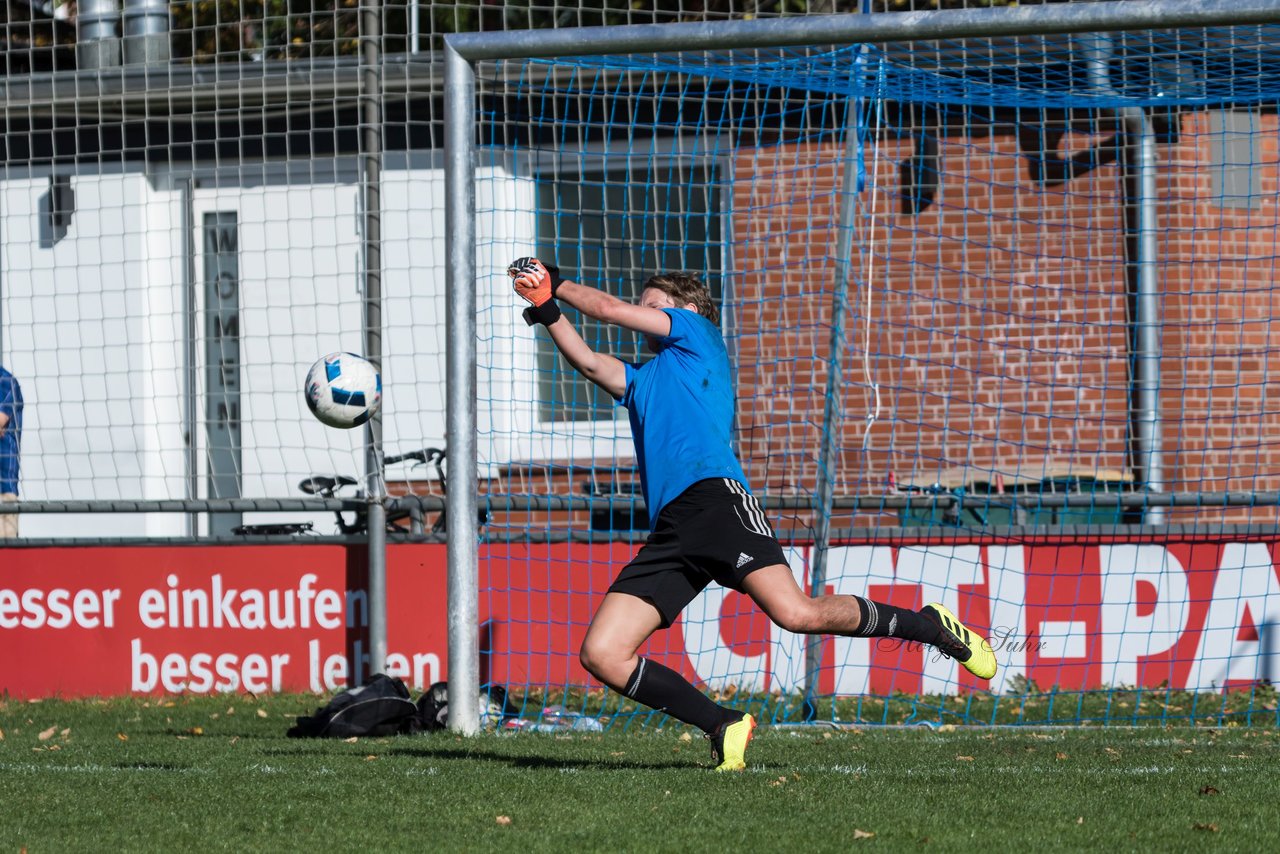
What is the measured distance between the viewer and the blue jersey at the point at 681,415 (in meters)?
5.97

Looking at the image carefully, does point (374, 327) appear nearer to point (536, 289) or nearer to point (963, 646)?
point (536, 289)

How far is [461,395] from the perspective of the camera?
7.69 meters

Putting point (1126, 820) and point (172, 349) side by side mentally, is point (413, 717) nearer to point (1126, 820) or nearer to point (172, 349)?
point (1126, 820)

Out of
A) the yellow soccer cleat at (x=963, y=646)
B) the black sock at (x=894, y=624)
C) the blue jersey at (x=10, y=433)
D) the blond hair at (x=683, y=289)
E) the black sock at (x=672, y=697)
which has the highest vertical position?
the blond hair at (x=683, y=289)

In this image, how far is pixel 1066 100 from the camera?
888 centimetres

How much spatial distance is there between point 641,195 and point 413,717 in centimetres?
456

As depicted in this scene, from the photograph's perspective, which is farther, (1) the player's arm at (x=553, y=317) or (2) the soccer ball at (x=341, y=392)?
(2) the soccer ball at (x=341, y=392)

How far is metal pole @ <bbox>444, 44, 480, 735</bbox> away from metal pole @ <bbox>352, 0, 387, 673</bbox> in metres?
1.35

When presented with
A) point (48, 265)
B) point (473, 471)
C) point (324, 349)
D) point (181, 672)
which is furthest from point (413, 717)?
point (48, 265)

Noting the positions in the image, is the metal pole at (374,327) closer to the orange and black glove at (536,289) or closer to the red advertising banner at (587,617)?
Result: the red advertising banner at (587,617)

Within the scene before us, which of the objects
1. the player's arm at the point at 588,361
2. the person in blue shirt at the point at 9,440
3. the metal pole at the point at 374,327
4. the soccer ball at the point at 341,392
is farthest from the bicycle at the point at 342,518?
the player's arm at the point at 588,361

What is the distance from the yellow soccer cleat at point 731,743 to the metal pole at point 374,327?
11.4 feet

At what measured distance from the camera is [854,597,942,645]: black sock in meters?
5.96

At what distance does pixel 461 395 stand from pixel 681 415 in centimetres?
196
